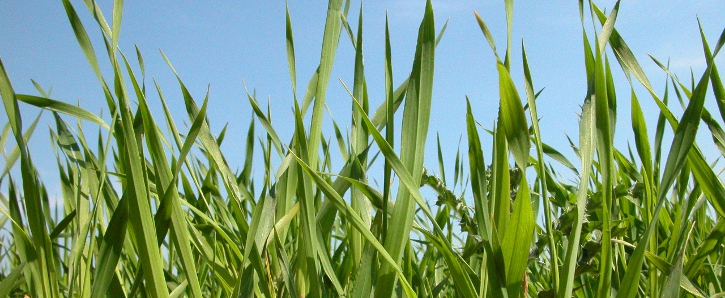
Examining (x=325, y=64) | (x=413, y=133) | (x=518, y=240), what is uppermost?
(x=325, y=64)

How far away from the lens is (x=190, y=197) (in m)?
0.92

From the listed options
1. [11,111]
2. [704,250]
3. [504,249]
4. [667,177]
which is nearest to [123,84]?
[11,111]

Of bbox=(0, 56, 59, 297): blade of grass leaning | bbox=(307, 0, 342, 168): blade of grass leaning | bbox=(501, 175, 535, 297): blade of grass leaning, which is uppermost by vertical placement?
bbox=(307, 0, 342, 168): blade of grass leaning

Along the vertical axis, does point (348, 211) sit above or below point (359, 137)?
below

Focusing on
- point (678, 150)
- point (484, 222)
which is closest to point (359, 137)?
point (484, 222)

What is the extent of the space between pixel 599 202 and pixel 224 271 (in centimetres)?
48

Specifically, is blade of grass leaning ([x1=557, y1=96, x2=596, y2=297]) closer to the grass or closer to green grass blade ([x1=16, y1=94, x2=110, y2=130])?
the grass

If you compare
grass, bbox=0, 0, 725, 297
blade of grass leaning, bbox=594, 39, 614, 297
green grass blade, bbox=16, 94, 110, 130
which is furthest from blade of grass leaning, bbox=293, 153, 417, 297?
green grass blade, bbox=16, 94, 110, 130

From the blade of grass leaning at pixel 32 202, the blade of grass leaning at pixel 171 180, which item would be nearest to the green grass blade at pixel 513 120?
the blade of grass leaning at pixel 171 180

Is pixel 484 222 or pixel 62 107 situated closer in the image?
pixel 484 222

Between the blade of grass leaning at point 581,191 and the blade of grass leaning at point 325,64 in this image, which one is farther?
the blade of grass leaning at point 325,64

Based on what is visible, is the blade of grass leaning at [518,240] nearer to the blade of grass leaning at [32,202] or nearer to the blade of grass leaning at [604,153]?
the blade of grass leaning at [604,153]

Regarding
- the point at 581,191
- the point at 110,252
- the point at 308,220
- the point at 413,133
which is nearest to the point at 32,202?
the point at 110,252

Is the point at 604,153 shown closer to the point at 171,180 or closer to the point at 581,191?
the point at 581,191
